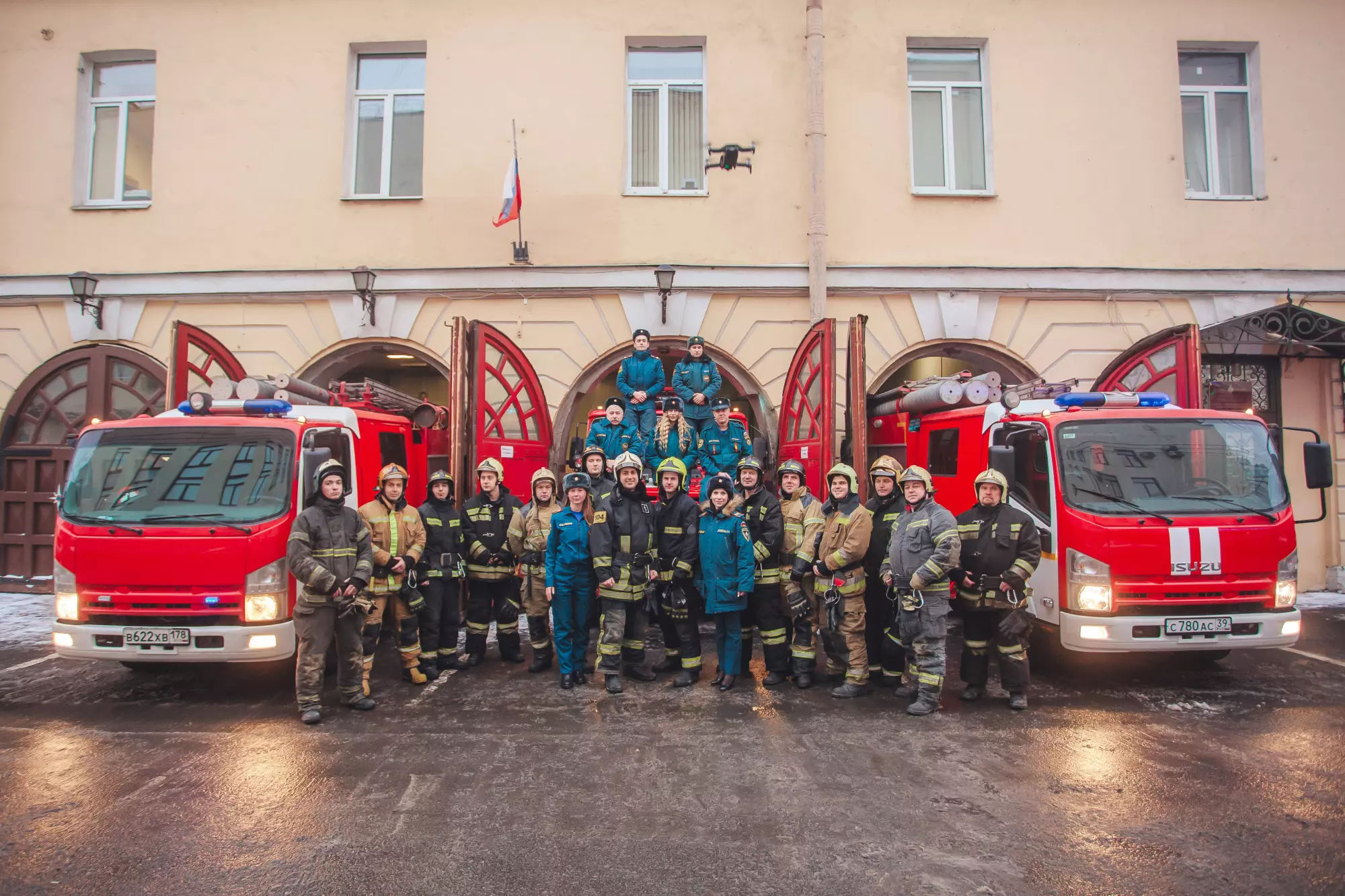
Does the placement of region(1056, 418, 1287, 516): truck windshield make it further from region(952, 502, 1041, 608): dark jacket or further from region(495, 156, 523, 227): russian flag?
region(495, 156, 523, 227): russian flag

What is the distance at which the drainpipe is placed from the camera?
977cm

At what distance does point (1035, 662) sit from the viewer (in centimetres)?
637

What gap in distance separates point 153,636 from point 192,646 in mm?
295

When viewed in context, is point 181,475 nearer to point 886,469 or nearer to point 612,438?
point 612,438

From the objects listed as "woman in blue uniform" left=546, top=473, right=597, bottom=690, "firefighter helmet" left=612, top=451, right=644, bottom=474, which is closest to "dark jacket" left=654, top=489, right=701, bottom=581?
"firefighter helmet" left=612, top=451, right=644, bottom=474

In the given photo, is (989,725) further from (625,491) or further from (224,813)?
(224,813)

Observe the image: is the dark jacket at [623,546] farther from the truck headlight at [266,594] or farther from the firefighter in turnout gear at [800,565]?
the truck headlight at [266,594]

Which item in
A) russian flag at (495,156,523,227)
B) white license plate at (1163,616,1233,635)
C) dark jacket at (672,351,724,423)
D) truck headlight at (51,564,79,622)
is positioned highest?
russian flag at (495,156,523,227)

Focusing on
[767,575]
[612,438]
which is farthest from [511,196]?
[767,575]

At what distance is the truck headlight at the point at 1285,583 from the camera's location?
5453 millimetres

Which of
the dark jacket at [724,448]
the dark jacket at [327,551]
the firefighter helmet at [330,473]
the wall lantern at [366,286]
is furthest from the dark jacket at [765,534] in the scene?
the wall lantern at [366,286]

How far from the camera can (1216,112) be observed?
1050 centimetres

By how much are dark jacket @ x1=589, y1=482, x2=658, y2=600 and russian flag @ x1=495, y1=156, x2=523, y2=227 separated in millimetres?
5071

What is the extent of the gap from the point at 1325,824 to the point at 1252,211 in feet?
32.2
